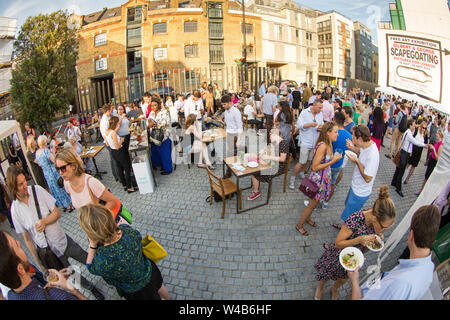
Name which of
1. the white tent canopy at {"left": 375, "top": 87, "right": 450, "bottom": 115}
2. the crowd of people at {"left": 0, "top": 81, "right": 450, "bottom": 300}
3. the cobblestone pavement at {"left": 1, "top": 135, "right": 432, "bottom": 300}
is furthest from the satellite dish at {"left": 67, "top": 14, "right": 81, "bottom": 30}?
the white tent canopy at {"left": 375, "top": 87, "right": 450, "bottom": 115}

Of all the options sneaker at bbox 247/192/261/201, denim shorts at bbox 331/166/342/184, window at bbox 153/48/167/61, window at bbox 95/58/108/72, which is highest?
window at bbox 153/48/167/61

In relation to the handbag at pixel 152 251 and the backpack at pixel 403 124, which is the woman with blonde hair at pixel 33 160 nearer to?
the handbag at pixel 152 251

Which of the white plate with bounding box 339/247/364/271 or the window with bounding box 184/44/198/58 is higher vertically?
the window with bounding box 184/44/198/58

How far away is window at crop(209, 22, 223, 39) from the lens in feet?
81.8

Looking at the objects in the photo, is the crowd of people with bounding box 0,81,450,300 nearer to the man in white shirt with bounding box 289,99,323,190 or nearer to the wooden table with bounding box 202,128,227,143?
the man in white shirt with bounding box 289,99,323,190

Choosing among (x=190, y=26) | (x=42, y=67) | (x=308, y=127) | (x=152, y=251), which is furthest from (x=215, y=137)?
(x=190, y=26)

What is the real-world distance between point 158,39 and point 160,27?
1216 millimetres

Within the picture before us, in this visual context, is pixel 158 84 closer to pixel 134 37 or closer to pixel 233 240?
pixel 134 37

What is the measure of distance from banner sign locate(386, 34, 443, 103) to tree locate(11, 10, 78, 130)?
11.2 meters

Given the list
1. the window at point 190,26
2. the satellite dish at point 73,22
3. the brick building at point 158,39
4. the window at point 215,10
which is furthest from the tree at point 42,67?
the window at point 215,10
